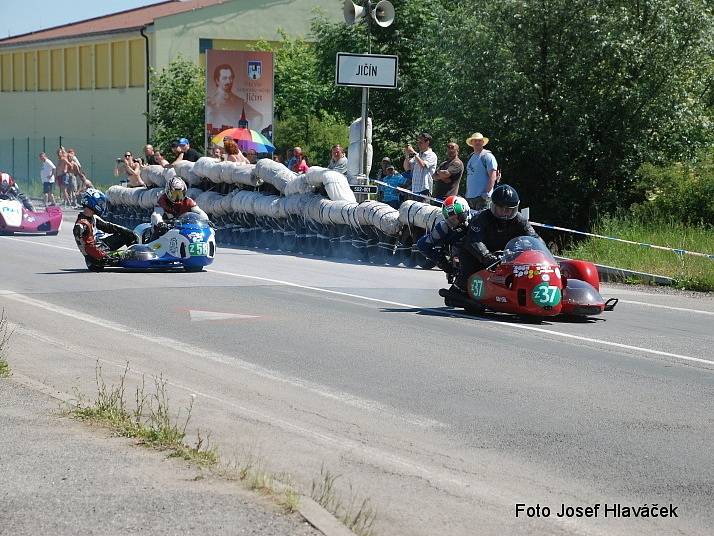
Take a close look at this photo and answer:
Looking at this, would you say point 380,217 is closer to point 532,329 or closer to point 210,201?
point 210,201

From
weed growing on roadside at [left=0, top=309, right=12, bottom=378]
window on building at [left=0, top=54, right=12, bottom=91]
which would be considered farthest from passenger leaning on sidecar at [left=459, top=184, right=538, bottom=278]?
window on building at [left=0, top=54, right=12, bottom=91]

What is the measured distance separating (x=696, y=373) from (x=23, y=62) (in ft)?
195

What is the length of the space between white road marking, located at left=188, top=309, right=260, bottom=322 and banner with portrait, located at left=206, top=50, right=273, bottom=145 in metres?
22.8

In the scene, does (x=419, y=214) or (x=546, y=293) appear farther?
(x=419, y=214)

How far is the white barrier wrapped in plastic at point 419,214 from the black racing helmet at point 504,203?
5832mm

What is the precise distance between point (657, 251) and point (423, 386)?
10898 millimetres

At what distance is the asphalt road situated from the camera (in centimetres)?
Answer: 696

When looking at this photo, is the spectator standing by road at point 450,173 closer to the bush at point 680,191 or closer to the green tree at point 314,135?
the bush at point 680,191

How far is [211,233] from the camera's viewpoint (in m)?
19.5

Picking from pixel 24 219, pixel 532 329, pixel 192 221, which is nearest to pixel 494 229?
pixel 532 329

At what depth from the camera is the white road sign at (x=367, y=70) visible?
23.1 m

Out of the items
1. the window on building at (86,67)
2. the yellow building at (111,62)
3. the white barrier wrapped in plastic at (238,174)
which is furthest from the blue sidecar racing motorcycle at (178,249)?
the window on building at (86,67)

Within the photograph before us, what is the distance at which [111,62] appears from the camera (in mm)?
56719

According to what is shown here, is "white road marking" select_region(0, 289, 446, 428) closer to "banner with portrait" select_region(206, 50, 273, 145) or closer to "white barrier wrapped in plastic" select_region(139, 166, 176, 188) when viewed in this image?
"white barrier wrapped in plastic" select_region(139, 166, 176, 188)
